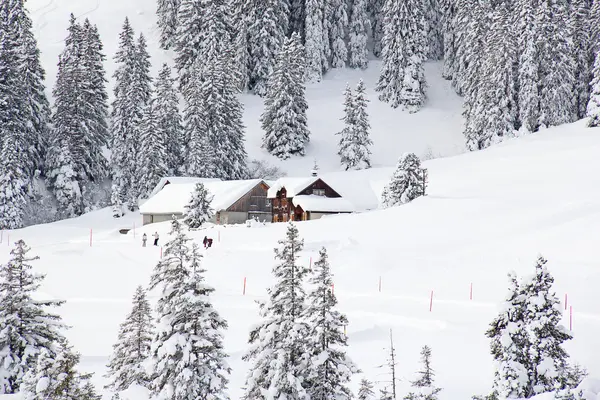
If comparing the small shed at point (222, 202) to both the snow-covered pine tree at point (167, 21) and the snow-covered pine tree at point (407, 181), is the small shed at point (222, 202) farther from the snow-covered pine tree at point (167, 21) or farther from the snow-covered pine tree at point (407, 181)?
the snow-covered pine tree at point (167, 21)

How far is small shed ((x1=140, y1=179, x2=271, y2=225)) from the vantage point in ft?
184

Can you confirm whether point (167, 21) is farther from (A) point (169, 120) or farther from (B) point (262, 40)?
(A) point (169, 120)

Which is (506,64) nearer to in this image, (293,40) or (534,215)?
(293,40)

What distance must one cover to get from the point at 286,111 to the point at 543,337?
62.6 metres

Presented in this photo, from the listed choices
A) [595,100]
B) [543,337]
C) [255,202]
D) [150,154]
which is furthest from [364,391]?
[150,154]

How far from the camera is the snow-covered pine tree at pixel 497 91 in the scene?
63719 mm

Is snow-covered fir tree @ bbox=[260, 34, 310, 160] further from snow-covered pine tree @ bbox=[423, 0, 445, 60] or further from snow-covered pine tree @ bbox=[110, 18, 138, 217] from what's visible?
snow-covered pine tree @ bbox=[423, 0, 445, 60]

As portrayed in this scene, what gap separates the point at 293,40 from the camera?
7688 cm

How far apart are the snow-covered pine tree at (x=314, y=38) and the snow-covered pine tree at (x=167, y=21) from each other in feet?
61.6

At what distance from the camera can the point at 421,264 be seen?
32.6m

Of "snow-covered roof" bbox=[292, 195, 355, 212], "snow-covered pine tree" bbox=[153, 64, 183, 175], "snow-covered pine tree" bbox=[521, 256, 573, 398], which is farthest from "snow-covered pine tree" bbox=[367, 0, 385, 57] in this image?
"snow-covered pine tree" bbox=[521, 256, 573, 398]

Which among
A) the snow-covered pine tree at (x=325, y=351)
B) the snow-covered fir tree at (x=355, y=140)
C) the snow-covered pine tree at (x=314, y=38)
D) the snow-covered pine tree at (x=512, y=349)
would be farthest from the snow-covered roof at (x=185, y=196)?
the snow-covered pine tree at (x=512, y=349)

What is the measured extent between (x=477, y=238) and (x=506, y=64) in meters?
34.4

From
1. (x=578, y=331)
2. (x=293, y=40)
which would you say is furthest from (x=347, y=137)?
(x=578, y=331)
